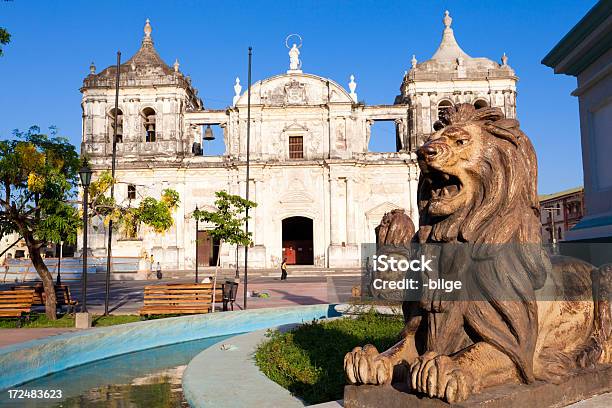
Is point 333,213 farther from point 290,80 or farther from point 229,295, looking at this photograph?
point 229,295

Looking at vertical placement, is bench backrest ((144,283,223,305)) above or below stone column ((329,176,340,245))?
below

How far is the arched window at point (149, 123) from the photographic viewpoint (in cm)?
3139

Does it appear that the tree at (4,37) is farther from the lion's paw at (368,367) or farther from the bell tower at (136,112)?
the bell tower at (136,112)

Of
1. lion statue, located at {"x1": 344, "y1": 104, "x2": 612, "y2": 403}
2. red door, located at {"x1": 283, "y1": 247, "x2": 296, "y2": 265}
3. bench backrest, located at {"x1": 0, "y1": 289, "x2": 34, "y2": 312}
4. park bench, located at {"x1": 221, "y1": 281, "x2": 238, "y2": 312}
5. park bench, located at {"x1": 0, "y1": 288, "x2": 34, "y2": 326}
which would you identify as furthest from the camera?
red door, located at {"x1": 283, "y1": 247, "x2": 296, "y2": 265}

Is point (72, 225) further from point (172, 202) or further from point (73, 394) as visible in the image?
point (73, 394)

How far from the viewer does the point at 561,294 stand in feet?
8.53

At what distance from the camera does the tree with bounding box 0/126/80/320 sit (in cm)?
959

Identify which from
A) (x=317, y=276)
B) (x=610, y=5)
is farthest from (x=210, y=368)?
(x=317, y=276)

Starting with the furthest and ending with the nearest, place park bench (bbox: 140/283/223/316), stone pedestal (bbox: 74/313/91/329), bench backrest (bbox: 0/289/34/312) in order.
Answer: park bench (bbox: 140/283/223/316) → bench backrest (bbox: 0/289/34/312) → stone pedestal (bbox: 74/313/91/329)

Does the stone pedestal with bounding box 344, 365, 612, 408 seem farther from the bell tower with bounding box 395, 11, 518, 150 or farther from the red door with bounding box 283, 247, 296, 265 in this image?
the red door with bounding box 283, 247, 296, 265

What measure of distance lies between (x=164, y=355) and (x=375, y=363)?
5.67m

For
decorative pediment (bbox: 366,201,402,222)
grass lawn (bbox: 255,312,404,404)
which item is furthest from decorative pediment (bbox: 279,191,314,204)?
grass lawn (bbox: 255,312,404,404)

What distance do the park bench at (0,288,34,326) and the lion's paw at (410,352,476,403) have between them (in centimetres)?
964

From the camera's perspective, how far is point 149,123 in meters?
31.9
